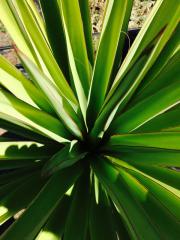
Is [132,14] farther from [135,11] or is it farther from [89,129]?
[89,129]

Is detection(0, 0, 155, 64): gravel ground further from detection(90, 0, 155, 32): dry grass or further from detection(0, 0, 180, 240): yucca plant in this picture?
detection(0, 0, 180, 240): yucca plant

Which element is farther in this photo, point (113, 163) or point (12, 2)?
point (113, 163)

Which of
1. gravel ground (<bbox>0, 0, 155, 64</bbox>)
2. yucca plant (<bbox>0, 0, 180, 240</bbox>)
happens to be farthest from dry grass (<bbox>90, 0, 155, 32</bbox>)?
yucca plant (<bbox>0, 0, 180, 240</bbox>)

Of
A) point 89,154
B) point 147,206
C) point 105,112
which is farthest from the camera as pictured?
point 89,154

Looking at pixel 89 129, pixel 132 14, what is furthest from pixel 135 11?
pixel 89 129

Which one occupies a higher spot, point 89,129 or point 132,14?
point 132,14

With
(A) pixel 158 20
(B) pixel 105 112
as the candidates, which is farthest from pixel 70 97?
(A) pixel 158 20

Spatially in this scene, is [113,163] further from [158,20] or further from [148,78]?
[158,20]

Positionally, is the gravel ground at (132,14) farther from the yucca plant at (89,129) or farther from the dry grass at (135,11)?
the yucca plant at (89,129)
